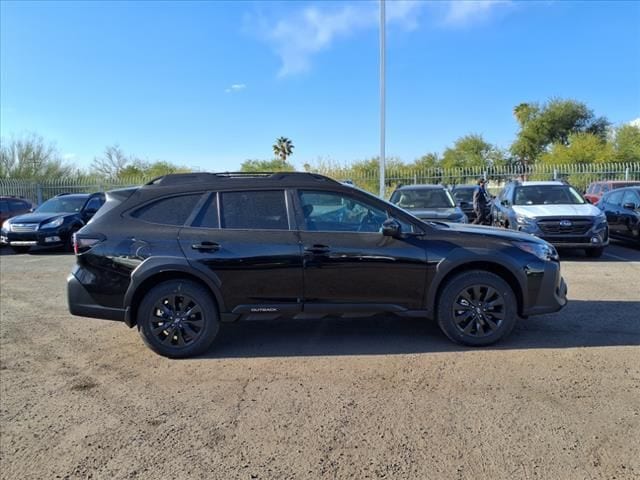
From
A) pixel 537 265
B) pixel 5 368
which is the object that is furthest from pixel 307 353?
pixel 5 368

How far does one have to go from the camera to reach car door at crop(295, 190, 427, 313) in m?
4.71

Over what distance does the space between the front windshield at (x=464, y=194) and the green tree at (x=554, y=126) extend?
3012cm

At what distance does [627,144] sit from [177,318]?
40.8 metres

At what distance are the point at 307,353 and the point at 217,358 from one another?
0.89 meters

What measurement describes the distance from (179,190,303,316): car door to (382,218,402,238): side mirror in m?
0.86

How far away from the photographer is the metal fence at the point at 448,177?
76.0ft

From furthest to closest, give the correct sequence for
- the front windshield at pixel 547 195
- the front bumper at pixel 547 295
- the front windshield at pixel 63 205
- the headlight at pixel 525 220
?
the front windshield at pixel 63 205
the front windshield at pixel 547 195
the headlight at pixel 525 220
the front bumper at pixel 547 295

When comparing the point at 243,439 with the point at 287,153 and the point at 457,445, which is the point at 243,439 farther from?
the point at 287,153

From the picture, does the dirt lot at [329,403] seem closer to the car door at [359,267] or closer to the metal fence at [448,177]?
the car door at [359,267]

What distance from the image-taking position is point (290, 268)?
4.71 metres

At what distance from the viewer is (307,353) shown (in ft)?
15.8

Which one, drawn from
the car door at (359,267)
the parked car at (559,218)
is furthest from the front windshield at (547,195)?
the car door at (359,267)

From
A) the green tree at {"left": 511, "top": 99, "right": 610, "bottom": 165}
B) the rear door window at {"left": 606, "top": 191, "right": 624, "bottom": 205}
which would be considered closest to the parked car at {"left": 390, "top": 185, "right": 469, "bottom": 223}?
the rear door window at {"left": 606, "top": 191, "right": 624, "bottom": 205}

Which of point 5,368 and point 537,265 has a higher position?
point 537,265
